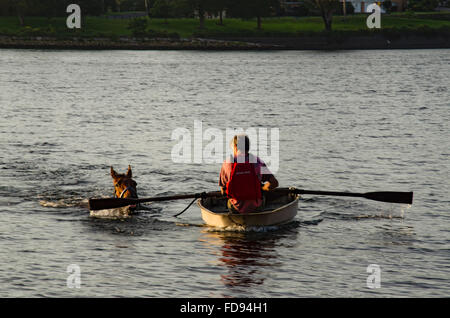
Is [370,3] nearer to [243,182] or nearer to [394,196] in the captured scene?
[394,196]

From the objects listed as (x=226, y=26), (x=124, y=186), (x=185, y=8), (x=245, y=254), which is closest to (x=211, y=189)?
(x=124, y=186)

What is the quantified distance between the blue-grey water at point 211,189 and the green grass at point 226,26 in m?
85.7

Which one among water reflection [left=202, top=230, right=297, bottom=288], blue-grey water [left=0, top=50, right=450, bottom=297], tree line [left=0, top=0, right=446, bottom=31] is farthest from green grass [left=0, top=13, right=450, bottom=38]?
water reflection [left=202, top=230, right=297, bottom=288]

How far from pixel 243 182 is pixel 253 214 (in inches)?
36.5

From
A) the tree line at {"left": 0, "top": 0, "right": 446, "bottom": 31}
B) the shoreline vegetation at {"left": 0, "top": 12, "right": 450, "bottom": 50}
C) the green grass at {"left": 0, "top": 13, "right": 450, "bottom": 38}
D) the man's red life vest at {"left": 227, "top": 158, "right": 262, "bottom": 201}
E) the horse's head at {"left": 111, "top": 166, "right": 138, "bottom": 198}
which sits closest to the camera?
the man's red life vest at {"left": 227, "top": 158, "right": 262, "bottom": 201}

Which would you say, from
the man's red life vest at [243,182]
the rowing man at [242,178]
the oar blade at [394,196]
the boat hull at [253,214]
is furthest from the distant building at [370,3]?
the man's red life vest at [243,182]

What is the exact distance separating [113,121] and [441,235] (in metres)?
31.3

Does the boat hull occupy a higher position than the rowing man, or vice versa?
the rowing man

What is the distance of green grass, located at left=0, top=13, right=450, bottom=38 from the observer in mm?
153000

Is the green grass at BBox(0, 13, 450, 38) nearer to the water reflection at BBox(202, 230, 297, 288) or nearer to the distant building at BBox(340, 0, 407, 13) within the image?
the distant building at BBox(340, 0, 407, 13)

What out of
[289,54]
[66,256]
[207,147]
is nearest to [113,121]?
[207,147]

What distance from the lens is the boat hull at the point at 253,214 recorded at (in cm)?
2011

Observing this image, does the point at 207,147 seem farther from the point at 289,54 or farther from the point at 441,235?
the point at 289,54

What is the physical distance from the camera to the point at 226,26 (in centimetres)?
16350
